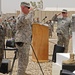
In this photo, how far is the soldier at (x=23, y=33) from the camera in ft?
25.0

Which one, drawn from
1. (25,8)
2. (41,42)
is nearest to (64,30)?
(41,42)

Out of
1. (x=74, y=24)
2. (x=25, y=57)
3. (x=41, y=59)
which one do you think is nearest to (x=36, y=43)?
(x=41, y=59)

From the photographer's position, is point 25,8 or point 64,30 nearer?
point 25,8

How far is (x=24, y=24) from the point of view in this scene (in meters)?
7.66

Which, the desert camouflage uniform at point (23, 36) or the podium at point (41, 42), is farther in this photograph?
the podium at point (41, 42)

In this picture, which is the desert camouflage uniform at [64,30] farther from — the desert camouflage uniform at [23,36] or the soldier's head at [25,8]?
the soldier's head at [25,8]

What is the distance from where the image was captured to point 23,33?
7.73 meters

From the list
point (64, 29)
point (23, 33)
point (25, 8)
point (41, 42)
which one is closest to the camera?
point (25, 8)

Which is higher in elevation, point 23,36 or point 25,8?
point 25,8

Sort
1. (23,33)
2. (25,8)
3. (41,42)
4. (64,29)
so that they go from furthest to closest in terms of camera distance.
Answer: (41,42)
(64,29)
(23,33)
(25,8)

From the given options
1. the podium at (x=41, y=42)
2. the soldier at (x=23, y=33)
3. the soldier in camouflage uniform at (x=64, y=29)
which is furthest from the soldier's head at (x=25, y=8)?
the podium at (x=41, y=42)

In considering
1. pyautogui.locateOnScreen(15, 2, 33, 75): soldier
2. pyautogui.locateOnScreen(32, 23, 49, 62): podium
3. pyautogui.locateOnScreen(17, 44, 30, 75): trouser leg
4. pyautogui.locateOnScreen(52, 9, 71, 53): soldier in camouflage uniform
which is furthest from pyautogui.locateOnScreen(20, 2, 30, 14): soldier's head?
pyautogui.locateOnScreen(32, 23, 49, 62): podium

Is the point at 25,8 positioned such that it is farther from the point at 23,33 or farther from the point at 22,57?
the point at 22,57

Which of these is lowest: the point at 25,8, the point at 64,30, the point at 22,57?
the point at 22,57
